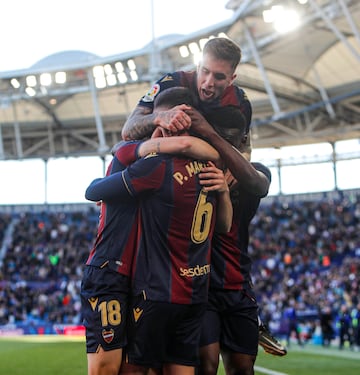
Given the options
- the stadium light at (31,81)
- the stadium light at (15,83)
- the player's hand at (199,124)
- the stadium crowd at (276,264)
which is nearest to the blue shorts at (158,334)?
the player's hand at (199,124)

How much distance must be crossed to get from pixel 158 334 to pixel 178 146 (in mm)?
928

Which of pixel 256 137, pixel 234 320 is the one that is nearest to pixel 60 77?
pixel 256 137

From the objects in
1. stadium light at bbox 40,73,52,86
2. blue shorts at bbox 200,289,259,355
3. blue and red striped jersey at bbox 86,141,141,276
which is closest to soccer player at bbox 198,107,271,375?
blue shorts at bbox 200,289,259,355

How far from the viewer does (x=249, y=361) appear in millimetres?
4109

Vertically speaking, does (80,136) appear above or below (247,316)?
above

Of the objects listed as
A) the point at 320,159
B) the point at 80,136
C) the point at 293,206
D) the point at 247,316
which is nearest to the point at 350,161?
the point at 320,159

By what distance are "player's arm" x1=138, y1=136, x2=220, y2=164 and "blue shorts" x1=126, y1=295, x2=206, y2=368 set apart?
2.38 feet

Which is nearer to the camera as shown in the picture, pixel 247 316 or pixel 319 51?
pixel 247 316

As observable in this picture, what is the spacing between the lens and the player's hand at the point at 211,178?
3.25m

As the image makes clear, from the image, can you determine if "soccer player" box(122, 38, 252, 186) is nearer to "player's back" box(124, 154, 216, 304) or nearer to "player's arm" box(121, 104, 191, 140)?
"player's arm" box(121, 104, 191, 140)

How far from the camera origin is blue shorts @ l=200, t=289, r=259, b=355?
401cm

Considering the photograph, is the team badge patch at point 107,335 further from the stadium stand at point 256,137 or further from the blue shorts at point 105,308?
the stadium stand at point 256,137

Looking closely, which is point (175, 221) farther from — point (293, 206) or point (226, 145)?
point (293, 206)

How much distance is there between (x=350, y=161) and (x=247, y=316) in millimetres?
39930
